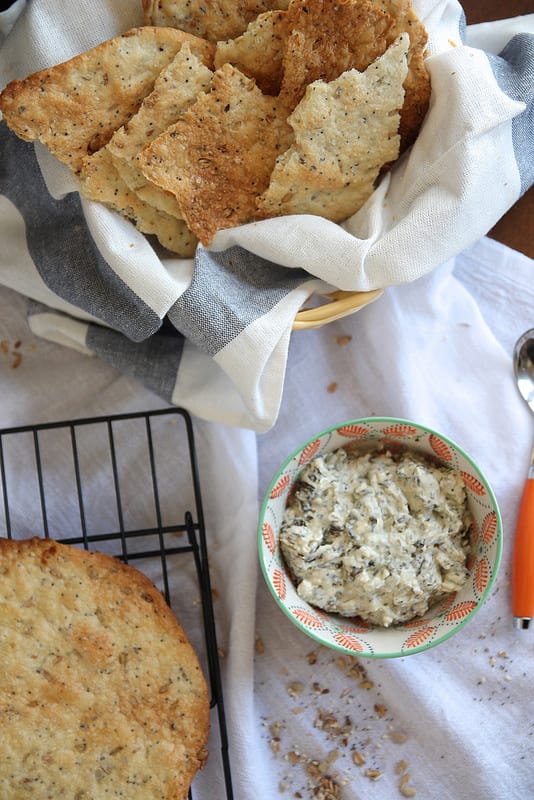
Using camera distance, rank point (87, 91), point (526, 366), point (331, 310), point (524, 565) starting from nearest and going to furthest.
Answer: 1. point (87, 91)
2. point (331, 310)
3. point (524, 565)
4. point (526, 366)

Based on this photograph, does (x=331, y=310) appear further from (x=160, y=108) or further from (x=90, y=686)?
(x=90, y=686)

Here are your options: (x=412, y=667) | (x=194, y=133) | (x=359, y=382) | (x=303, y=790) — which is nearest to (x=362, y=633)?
(x=412, y=667)

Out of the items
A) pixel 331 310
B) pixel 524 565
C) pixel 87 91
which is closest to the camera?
pixel 87 91

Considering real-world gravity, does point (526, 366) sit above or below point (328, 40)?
below

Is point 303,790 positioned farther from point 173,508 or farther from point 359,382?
point 359,382

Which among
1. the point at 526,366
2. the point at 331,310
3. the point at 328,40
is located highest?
the point at 328,40

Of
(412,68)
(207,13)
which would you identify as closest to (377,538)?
(412,68)

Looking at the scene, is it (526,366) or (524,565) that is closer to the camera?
(524,565)

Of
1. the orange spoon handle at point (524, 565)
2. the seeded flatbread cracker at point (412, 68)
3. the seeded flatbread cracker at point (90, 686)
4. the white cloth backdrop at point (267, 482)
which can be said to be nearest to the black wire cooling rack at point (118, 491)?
the white cloth backdrop at point (267, 482)

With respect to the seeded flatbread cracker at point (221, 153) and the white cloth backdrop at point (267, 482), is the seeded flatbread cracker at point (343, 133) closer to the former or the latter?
the seeded flatbread cracker at point (221, 153)
